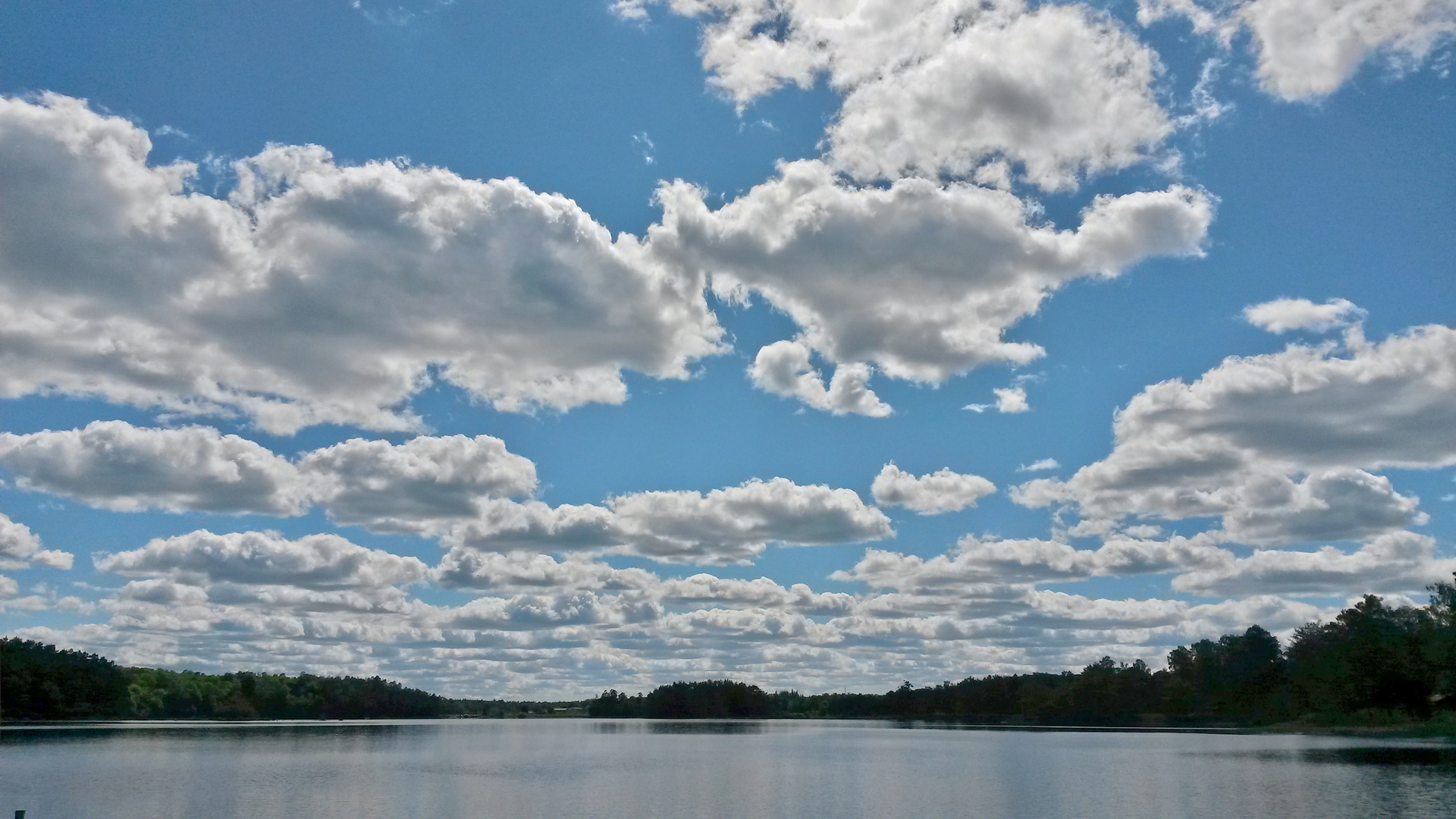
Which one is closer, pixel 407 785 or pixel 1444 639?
pixel 407 785

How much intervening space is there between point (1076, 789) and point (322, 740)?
128m

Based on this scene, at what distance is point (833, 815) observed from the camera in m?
60.8

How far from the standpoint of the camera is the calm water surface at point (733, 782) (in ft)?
202

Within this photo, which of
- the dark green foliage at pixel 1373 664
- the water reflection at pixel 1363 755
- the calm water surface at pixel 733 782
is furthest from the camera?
the dark green foliage at pixel 1373 664

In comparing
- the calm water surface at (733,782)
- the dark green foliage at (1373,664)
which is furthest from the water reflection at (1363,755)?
the dark green foliage at (1373,664)

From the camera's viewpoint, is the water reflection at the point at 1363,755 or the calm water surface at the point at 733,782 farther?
the water reflection at the point at 1363,755

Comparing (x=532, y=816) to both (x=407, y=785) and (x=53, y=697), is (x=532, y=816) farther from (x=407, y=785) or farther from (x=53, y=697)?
(x=53, y=697)

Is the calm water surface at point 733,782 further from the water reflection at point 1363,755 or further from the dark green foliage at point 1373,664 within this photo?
the dark green foliage at point 1373,664

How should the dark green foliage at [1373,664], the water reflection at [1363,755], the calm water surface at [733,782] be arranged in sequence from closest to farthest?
the calm water surface at [733,782], the water reflection at [1363,755], the dark green foliage at [1373,664]

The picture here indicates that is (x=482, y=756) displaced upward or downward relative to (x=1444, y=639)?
downward

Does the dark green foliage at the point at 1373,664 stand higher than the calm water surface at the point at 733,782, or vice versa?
the dark green foliage at the point at 1373,664

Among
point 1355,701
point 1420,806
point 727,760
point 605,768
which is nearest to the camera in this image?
point 1420,806

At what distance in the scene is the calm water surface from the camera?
202ft

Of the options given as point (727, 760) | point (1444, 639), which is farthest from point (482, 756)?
point (1444, 639)
